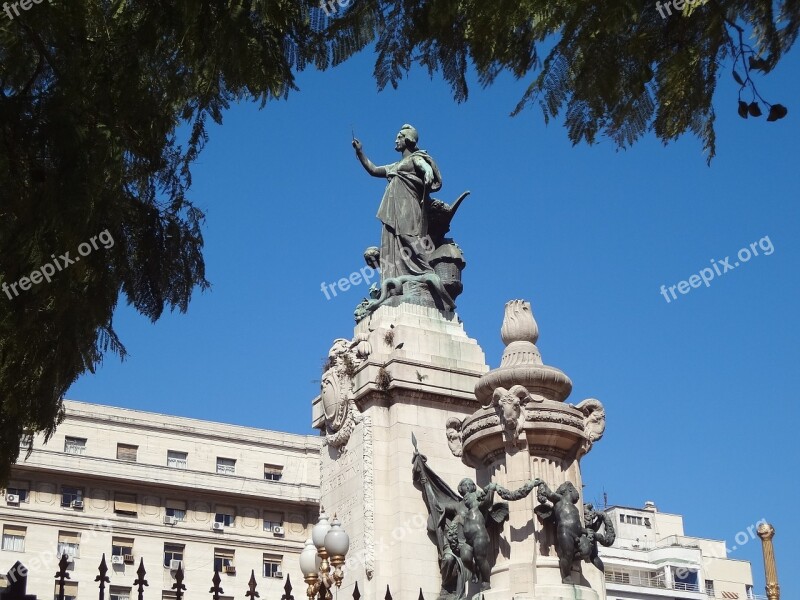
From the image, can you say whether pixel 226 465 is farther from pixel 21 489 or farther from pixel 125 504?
pixel 21 489

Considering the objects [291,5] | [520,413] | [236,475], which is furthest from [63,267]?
[236,475]

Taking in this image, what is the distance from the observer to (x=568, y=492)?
1662 centimetres

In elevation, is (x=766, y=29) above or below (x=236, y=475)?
below

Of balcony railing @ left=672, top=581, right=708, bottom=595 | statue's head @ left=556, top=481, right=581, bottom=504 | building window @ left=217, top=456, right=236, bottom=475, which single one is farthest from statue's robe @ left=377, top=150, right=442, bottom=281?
balcony railing @ left=672, top=581, right=708, bottom=595

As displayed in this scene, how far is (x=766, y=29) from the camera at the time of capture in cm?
641

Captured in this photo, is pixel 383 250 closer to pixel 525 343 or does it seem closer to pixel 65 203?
pixel 525 343

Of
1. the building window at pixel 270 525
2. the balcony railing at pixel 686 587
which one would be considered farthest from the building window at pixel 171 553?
the balcony railing at pixel 686 587

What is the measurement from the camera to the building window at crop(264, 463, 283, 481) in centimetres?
5291

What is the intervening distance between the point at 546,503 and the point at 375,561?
4.61m

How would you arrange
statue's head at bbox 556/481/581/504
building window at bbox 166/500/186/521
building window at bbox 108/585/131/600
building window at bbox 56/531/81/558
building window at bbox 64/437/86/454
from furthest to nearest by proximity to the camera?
building window at bbox 64/437/86/454 < building window at bbox 166/500/186/521 < building window at bbox 56/531/81/558 < building window at bbox 108/585/131/600 < statue's head at bbox 556/481/581/504

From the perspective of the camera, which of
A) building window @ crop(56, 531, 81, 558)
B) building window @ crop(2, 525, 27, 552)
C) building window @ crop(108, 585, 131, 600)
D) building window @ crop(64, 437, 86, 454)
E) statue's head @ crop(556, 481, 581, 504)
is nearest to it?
statue's head @ crop(556, 481, 581, 504)

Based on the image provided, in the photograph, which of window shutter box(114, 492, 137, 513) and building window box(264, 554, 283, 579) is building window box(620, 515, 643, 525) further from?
window shutter box(114, 492, 137, 513)

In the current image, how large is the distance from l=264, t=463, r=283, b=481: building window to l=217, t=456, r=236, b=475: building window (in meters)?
1.42

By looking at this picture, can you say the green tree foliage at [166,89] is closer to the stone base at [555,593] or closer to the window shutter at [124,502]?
the stone base at [555,593]
